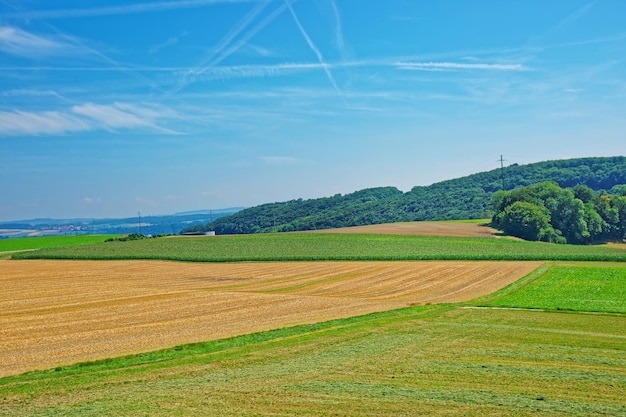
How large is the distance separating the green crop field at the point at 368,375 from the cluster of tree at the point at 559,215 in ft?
228

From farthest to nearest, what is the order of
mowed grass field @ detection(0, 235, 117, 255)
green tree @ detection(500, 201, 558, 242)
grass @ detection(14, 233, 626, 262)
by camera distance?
mowed grass field @ detection(0, 235, 117, 255)
green tree @ detection(500, 201, 558, 242)
grass @ detection(14, 233, 626, 262)

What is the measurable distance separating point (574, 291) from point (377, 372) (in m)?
26.3

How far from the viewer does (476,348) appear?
22094 mm

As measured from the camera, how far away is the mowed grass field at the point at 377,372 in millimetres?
15234

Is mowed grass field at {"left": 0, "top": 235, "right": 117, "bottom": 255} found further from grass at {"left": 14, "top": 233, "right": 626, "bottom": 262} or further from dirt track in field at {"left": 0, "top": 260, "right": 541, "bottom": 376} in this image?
dirt track in field at {"left": 0, "top": 260, "right": 541, "bottom": 376}

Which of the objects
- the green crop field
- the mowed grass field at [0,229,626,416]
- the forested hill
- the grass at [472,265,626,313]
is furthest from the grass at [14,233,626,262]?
the forested hill

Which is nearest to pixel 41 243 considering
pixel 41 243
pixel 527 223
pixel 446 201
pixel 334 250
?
pixel 41 243

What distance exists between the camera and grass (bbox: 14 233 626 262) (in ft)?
212

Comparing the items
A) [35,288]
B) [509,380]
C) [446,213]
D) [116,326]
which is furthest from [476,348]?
[446,213]

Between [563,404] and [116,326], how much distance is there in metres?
21.8

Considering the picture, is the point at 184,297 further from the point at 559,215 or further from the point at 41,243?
the point at 559,215

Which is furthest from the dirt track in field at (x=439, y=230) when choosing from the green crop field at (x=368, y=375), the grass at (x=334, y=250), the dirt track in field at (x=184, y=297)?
the green crop field at (x=368, y=375)

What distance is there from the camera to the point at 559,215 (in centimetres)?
10369

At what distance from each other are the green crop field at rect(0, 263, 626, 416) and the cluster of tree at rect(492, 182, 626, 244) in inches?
2741
